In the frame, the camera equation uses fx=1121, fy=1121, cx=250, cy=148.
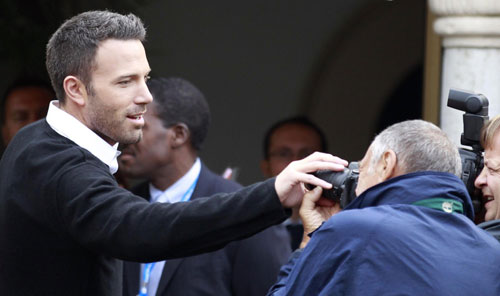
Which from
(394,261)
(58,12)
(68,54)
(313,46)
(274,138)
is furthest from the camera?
(313,46)

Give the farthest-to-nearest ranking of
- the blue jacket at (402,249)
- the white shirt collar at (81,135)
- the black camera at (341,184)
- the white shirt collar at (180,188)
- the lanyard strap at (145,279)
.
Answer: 1. the white shirt collar at (180,188)
2. the lanyard strap at (145,279)
3. the white shirt collar at (81,135)
4. the black camera at (341,184)
5. the blue jacket at (402,249)

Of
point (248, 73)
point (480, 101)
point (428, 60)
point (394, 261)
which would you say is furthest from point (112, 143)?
point (248, 73)

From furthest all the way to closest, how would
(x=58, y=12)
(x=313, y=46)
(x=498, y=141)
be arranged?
(x=313, y=46)
(x=58, y=12)
(x=498, y=141)

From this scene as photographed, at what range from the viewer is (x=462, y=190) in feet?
Answer: 8.64

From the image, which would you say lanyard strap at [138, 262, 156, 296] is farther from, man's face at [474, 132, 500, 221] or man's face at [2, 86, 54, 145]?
man's face at [2, 86, 54, 145]

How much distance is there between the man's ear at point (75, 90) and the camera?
286cm

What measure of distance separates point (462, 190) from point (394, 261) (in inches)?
10.4

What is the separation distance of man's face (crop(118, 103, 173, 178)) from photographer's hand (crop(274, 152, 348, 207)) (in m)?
1.81

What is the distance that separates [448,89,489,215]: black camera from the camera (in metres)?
3.11

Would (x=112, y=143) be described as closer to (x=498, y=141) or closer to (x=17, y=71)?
(x=498, y=141)

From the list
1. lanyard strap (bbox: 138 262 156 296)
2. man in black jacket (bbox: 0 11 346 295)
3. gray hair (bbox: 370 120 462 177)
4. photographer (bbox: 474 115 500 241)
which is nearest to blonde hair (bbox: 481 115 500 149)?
photographer (bbox: 474 115 500 241)

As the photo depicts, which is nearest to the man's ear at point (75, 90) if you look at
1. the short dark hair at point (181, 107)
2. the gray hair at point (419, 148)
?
the gray hair at point (419, 148)

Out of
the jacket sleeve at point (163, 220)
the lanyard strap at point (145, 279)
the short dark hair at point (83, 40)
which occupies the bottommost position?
the lanyard strap at point (145, 279)

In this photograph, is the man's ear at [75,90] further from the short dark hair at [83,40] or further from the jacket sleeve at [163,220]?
the jacket sleeve at [163,220]
